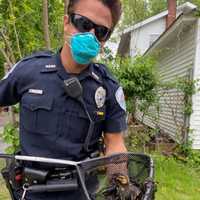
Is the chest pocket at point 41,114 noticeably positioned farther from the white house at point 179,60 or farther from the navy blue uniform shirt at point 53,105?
the white house at point 179,60

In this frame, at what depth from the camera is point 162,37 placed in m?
11.6

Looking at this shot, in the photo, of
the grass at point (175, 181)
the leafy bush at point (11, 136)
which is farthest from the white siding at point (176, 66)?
the leafy bush at point (11, 136)

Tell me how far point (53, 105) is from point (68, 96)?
0.07m

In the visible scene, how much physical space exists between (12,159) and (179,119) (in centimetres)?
904

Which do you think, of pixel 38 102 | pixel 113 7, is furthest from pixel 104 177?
pixel 113 7

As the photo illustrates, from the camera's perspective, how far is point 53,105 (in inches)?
65.2

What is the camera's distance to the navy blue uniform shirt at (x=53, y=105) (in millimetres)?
1656

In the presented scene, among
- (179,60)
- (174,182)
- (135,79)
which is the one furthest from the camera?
(179,60)

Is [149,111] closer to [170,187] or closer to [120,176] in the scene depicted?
[170,187]

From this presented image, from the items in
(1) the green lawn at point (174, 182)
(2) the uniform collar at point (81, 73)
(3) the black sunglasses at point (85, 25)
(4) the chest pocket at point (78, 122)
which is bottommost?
(1) the green lawn at point (174, 182)

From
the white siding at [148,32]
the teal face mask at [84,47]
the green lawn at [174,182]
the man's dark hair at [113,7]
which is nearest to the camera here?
the teal face mask at [84,47]

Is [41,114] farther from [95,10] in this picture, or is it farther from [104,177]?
[95,10]

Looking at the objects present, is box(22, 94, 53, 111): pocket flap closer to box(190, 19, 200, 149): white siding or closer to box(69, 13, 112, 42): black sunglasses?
box(69, 13, 112, 42): black sunglasses

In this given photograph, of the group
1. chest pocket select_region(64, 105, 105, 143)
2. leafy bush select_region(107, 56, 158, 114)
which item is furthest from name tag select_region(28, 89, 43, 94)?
leafy bush select_region(107, 56, 158, 114)
